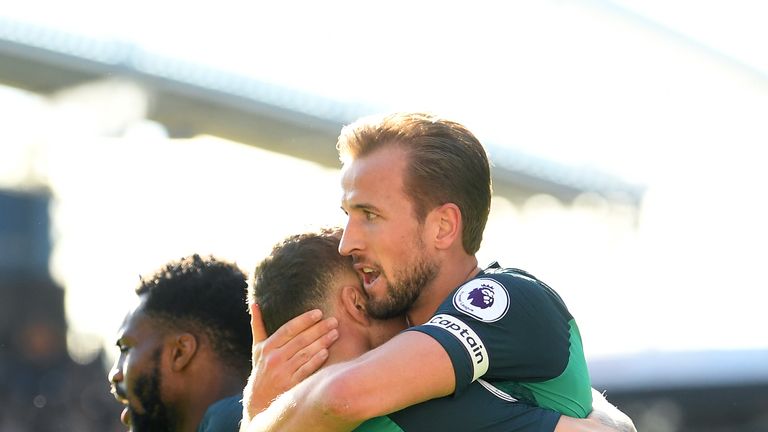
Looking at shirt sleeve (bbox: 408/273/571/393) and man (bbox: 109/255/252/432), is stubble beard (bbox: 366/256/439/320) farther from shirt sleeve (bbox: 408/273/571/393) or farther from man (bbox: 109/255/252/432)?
man (bbox: 109/255/252/432)

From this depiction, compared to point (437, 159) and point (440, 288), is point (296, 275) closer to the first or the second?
point (440, 288)

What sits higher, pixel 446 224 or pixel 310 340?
pixel 446 224

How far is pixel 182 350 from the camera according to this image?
4.73 m

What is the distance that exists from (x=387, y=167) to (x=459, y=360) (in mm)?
816

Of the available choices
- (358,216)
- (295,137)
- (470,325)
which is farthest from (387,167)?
(295,137)

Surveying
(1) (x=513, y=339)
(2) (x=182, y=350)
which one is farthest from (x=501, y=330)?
(2) (x=182, y=350)

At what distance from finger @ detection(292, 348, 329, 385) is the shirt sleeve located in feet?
1.29

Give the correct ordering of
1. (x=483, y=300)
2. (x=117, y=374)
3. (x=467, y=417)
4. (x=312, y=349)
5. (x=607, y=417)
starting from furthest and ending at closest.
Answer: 1. (x=117, y=374)
2. (x=607, y=417)
3. (x=312, y=349)
4. (x=483, y=300)
5. (x=467, y=417)

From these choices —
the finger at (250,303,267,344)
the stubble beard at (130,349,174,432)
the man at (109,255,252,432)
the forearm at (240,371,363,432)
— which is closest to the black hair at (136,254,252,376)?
the man at (109,255,252,432)

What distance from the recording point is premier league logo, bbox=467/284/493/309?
3.50 metres

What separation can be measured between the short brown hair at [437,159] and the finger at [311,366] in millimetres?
540

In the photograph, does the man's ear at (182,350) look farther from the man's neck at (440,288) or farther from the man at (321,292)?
the man's neck at (440,288)

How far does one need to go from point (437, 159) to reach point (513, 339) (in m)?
0.71

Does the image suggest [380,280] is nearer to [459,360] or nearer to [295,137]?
[459,360]
